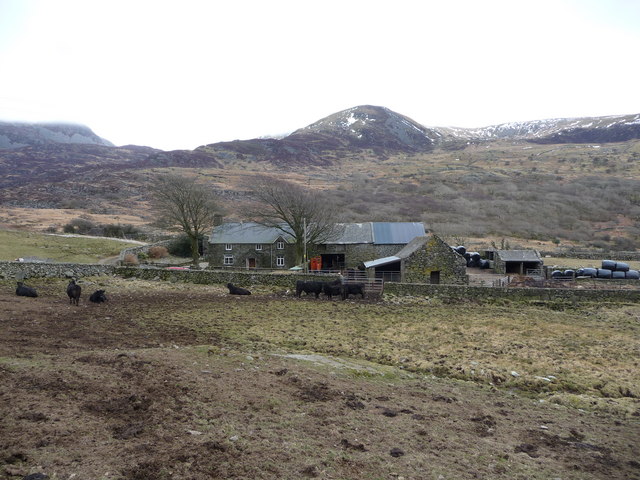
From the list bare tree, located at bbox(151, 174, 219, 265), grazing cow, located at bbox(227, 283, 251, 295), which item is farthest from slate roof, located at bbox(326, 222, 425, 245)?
grazing cow, located at bbox(227, 283, 251, 295)

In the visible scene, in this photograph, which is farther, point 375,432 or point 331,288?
point 331,288

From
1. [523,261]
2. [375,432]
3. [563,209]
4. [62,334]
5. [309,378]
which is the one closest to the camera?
[375,432]

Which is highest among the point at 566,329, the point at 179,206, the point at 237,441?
the point at 179,206

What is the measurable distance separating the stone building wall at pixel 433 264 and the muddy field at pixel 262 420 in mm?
20962

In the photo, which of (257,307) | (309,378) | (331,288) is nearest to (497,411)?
(309,378)

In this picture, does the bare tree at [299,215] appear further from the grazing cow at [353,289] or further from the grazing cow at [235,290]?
the grazing cow at [235,290]

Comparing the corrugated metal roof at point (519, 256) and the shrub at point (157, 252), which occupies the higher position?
the shrub at point (157, 252)

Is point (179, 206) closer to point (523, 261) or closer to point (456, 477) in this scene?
point (523, 261)

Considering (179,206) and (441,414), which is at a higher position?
(179,206)

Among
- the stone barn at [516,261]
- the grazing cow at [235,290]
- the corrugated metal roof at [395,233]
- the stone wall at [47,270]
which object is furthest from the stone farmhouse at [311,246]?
the stone wall at [47,270]

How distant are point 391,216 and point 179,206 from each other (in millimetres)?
52505

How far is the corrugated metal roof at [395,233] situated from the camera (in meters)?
43.5

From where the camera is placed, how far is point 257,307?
79.7ft

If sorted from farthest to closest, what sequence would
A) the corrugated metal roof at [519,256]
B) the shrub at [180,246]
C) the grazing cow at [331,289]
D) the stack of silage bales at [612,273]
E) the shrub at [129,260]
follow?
the shrub at [180,246]
the corrugated metal roof at [519,256]
the shrub at [129,260]
the stack of silage bales at [612,273]
the grazing cow at [331,289]
